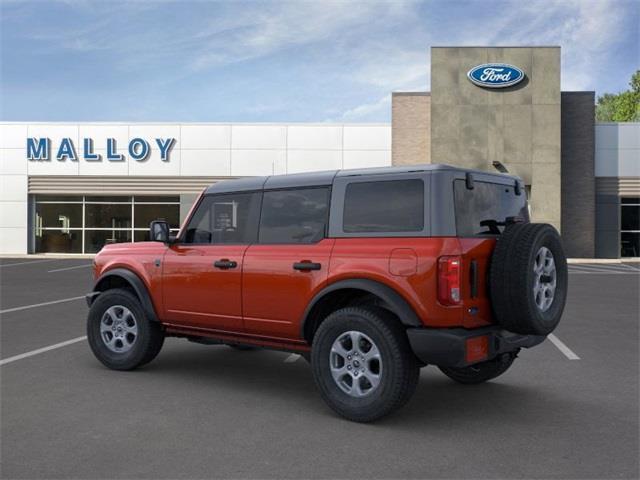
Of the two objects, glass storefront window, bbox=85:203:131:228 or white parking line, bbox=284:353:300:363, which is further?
glass storefront window, bbox=85:203:131:228

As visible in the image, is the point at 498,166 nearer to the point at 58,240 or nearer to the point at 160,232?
the point at 58,240

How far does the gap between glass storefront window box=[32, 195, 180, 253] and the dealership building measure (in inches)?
2.0

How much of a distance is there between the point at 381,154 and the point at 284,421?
25.5 m

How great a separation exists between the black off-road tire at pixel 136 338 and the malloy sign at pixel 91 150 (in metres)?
24.7

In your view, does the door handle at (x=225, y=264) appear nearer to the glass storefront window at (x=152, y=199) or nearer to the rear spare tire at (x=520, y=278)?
the rear spare tire at (x=520, y=278)

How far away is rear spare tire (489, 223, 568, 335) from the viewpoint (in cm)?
453

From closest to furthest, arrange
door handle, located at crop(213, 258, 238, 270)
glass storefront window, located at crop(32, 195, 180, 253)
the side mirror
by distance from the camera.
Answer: door handle, located at crop(213, 258, 238, 270)
the side mirror
glass storefront window, located at crop(32, 195, 180, 253)

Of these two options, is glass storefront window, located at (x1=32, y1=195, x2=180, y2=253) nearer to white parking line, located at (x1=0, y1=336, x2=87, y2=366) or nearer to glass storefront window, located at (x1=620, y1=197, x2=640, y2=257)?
glass storefront window, located at (x1=620, y1=197, x2=640, y2=257)

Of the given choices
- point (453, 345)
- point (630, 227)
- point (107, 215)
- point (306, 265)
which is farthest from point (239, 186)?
point (630, 227)

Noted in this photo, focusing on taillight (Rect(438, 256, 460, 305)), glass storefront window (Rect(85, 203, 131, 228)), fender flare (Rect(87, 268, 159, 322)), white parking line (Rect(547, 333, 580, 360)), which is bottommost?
white parking line (Rect(547, 333, 580, 360))

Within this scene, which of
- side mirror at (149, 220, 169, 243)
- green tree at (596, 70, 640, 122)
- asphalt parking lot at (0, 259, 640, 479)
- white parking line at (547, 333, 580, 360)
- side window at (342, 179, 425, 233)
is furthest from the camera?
green tree at (596, 70, 640, 122)

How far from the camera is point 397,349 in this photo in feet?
14.8

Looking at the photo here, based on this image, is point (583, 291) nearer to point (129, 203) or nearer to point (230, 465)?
point (230, 465)

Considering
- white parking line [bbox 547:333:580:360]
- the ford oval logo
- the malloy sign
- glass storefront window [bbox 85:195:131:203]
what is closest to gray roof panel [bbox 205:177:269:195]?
white parking line [bbox 547:333:580:360]
